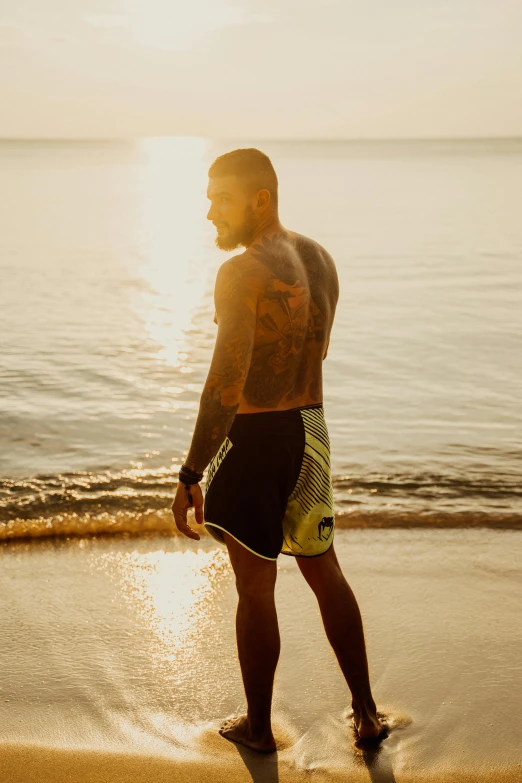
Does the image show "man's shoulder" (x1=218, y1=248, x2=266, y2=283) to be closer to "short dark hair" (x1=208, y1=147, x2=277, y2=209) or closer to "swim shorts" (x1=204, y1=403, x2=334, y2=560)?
"short dark hair" (x1=208, y1=147, x2=277, y2=209)

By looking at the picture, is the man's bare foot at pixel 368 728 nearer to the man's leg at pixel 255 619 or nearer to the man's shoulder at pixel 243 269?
the man's leg at pixel 255 619

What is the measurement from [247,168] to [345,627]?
5.45ft

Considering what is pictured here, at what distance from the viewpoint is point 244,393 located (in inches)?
123

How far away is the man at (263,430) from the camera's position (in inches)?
119

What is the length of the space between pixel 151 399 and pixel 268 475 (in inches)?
271

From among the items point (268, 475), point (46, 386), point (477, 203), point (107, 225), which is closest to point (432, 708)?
point (268, 475)

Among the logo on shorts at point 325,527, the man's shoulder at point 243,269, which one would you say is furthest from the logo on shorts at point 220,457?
the man's shoulder at point 243,269

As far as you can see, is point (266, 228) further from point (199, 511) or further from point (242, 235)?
point (199, 511)

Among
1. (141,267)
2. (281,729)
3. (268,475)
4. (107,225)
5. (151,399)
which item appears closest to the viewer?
(268,475)

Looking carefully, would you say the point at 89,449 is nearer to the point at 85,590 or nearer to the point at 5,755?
the point at 85,590

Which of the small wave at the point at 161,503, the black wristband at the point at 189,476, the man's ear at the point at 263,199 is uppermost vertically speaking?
the man's ear at the point at 263,199

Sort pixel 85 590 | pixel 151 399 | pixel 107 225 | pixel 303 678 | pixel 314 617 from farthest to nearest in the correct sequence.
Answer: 1. pixel 107 225
2. pixel 151 399
3. pixel 85 590
4. pixel 314 617
5. pixel 303 678

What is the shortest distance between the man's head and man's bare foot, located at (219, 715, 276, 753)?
1757 millimetres

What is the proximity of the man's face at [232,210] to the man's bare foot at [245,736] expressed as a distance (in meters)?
1.75
